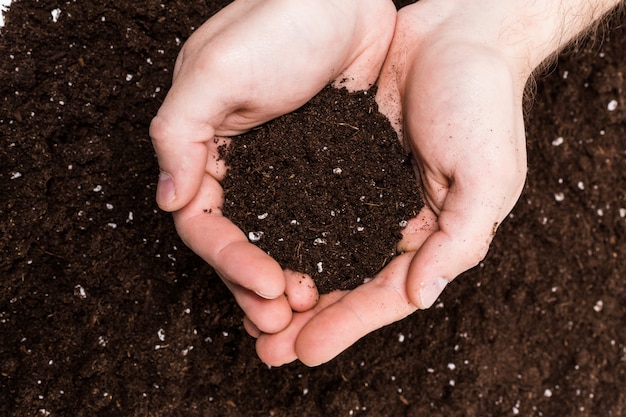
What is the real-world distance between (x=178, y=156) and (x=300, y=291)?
1.36ft

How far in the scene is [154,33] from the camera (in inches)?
69.4

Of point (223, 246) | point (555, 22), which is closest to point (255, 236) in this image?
point (223, 246)

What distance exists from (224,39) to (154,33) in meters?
0.52

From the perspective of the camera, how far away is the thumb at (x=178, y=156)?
1.31m

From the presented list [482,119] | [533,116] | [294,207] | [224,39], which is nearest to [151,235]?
[294,207]

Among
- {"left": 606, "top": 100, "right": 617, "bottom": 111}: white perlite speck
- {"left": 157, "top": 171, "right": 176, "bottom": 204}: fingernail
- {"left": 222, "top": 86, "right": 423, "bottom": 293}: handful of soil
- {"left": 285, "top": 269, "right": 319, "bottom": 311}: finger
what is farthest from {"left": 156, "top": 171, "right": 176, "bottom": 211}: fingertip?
{"left": 606, "top": 100, "right": 617, "bottom": 111}: white perlite speck

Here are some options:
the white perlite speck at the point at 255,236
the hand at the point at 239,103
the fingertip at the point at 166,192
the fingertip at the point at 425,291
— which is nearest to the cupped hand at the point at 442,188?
the fingertip at the point at 425,291

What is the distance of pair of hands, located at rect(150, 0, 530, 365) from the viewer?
4.36ft

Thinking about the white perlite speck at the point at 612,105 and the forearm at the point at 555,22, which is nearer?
the forearm at the point at 555,22

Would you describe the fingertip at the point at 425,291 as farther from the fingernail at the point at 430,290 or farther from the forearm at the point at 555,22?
the forearm at the point at 555,22

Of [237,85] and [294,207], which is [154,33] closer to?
[237,85]

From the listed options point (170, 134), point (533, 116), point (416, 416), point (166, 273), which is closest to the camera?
point (170, 134)

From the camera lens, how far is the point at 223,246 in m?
1.36

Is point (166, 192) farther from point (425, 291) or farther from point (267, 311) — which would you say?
point (425, 291)
